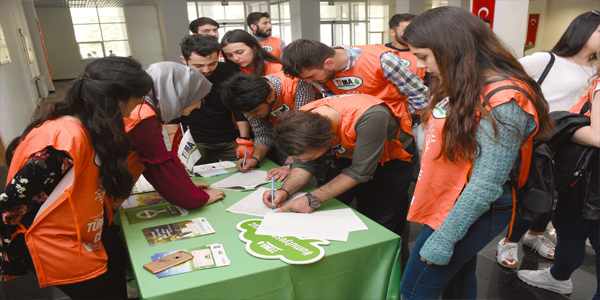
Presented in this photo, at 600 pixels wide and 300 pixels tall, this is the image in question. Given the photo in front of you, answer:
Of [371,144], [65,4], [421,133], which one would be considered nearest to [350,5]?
[65,4]

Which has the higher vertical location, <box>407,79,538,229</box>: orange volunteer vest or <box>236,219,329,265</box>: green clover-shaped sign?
<box>407,79,538,229</box>: orange volunteer vest

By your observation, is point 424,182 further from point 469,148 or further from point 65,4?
point 65,4

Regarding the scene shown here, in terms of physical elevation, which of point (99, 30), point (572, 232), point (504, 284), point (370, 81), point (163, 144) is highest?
point (99, 30)

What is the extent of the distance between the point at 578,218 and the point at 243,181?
1460mm

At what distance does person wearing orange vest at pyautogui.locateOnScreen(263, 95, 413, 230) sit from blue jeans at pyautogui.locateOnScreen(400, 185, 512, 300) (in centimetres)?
41

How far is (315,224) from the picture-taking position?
133 centimetres

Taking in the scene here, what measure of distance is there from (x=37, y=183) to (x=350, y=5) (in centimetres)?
1553

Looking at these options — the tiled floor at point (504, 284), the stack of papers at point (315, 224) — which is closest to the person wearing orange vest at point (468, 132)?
the stack of papers at point (315, 224)

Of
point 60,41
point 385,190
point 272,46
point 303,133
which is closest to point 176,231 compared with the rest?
point 303,133

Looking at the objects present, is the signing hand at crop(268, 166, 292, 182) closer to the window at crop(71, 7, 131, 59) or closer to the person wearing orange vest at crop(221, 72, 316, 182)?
the person wearing orange vest at crop(221, 72, 316, 182)

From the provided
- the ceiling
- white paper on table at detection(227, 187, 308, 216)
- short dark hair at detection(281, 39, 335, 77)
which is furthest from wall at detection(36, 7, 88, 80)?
white paper on table at detection(227, 187, 308, 216)

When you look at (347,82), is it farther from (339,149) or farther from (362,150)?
(362,150)

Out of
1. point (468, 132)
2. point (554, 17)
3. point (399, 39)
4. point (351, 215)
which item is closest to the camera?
point (468, 132)

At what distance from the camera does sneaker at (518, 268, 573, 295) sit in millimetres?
1793
